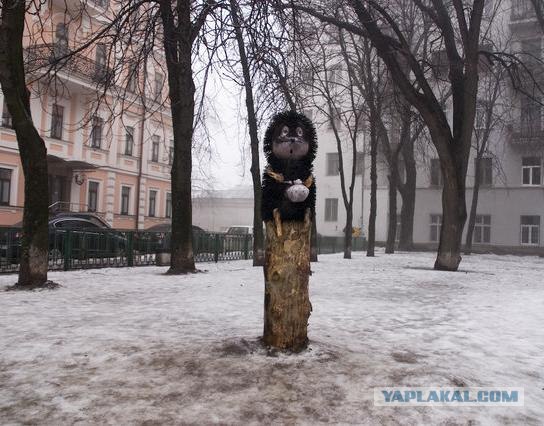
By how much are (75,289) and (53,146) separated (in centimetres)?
1831

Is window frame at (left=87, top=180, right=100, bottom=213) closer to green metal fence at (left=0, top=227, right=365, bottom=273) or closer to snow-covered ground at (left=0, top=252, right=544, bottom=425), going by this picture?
green metal fence at (left=0, top=227, right=365, bottom=273)

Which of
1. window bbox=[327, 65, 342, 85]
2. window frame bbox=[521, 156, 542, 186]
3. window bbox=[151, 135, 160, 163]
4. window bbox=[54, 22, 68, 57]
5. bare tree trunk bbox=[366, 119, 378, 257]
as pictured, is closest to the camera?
window bbox=[54, 22, 68, 57]

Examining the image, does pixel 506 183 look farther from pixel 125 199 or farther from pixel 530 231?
pixel 125 199

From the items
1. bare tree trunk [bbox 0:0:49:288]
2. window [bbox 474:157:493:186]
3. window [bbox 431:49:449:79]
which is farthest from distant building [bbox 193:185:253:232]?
bare tree trunk [bbox 0:0:49:288]

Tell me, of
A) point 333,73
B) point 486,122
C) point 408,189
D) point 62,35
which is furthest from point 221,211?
point 62,35

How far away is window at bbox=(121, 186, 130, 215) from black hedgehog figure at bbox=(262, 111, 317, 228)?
26.6 metres

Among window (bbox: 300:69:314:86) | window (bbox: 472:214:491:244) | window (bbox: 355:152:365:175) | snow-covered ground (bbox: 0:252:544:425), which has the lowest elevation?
snow-covered ground (bbox: 0:252:544:425)

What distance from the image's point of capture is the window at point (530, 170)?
32094mm

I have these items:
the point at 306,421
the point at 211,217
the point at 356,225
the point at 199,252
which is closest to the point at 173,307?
the point at 306,421

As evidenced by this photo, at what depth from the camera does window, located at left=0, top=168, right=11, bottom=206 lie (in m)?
22.1

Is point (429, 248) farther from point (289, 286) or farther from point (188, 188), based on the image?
point (289, 286)

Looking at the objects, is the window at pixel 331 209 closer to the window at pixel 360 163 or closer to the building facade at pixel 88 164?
the window at pixel 360 163

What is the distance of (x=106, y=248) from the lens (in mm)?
13062

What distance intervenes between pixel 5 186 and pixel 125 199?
314 inches
